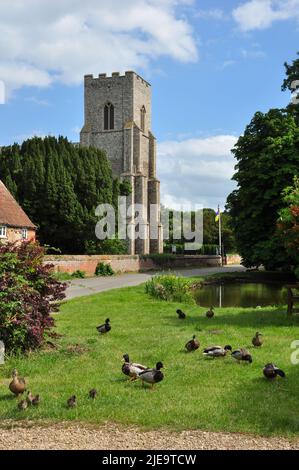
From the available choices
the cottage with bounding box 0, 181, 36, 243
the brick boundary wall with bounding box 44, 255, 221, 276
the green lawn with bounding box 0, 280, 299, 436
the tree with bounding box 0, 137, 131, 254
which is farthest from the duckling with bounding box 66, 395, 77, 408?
the tree with bounding box 0, 137, 131, 254

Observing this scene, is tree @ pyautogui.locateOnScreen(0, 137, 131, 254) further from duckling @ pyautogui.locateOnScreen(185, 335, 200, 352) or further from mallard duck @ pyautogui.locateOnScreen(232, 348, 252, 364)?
mallard duck @ pyautogui.locateOnScreen(232, 348, 252, 364)

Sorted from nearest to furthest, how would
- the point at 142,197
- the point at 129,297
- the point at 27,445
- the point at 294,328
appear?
1. the point at 27,445
2. the point at 294,328
3. the point at 129,297
4. the point at 142,197

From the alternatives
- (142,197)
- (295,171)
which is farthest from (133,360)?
(142,197)

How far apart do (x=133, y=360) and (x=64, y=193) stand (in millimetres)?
35410

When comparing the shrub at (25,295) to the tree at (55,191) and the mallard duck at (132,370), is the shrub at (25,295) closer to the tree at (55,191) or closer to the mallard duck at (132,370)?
the mallard duck at (132,370)

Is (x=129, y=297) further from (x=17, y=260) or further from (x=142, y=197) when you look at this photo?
(x=142, y=197)

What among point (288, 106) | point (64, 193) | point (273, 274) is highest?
point (288, 106)

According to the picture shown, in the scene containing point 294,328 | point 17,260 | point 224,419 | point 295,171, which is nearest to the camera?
point 224,419

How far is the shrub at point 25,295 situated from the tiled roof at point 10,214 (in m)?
22.5

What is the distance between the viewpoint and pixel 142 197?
2601 inches

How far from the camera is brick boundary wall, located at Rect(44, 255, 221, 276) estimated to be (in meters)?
32.9

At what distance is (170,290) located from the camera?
21.2 m

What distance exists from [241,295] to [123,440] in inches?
860

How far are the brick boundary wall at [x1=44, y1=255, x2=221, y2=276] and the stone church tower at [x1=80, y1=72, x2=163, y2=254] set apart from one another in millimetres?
10110
